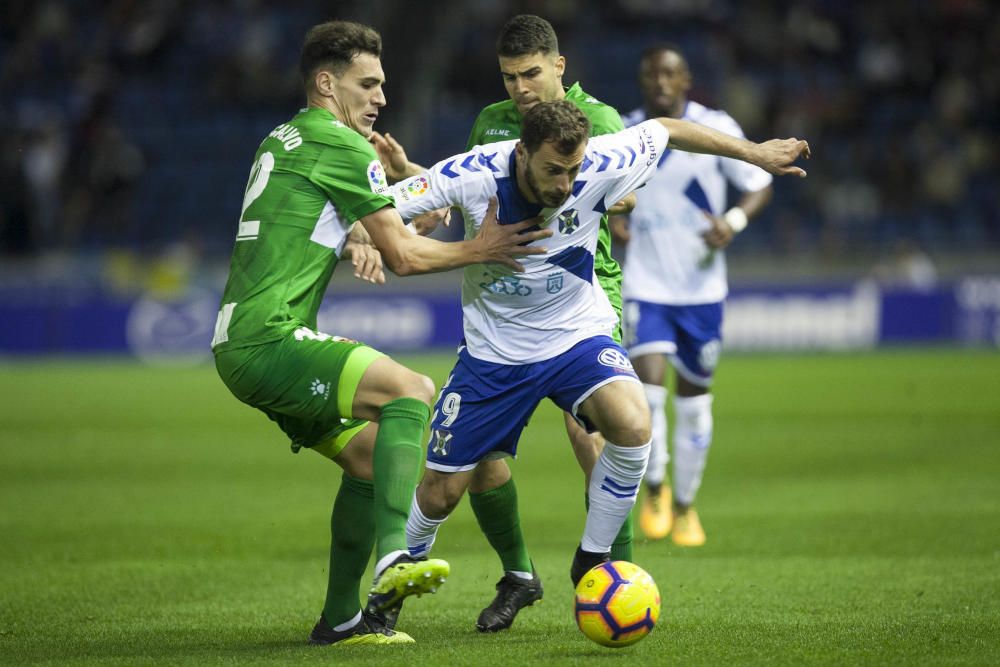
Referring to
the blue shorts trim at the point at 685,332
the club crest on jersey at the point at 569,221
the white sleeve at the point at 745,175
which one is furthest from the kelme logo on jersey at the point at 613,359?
the white sleeve at the point at 745,175

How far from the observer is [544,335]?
19.7ft

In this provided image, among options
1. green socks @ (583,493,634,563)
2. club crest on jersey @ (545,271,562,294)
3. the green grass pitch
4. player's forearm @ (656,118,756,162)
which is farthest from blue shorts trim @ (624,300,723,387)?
club crest on jersey @ (545,271,562,294)

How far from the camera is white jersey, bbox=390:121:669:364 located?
587 centimetres

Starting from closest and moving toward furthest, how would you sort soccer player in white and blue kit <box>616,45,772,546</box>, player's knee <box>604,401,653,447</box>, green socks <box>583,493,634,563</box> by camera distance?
player's knee <box>604,401,653,447</box>, green socks <box>583,493,634,563</box>, soccer player in white and blue kit <box>616,45,772,546</box>

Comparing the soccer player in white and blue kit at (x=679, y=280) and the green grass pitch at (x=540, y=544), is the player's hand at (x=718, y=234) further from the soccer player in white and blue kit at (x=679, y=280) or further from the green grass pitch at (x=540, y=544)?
the green grass pitch at (x=540, y=544)

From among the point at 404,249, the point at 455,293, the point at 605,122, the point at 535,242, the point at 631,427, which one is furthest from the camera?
the point at 455,293

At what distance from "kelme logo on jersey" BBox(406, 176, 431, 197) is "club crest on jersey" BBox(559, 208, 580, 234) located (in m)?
0.57

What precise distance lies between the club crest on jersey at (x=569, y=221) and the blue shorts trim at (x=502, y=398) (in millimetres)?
480

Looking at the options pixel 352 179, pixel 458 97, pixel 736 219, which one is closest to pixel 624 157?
pixel 352 179

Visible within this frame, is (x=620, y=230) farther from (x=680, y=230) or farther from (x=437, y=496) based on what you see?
(x=437, y=496)

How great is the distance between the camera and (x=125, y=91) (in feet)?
89.1

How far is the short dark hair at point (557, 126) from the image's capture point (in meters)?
5.50

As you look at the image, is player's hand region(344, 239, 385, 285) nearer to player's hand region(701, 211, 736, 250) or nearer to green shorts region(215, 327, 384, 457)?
green shorts region(215, 327, 384, 457)

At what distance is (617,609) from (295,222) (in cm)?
191
